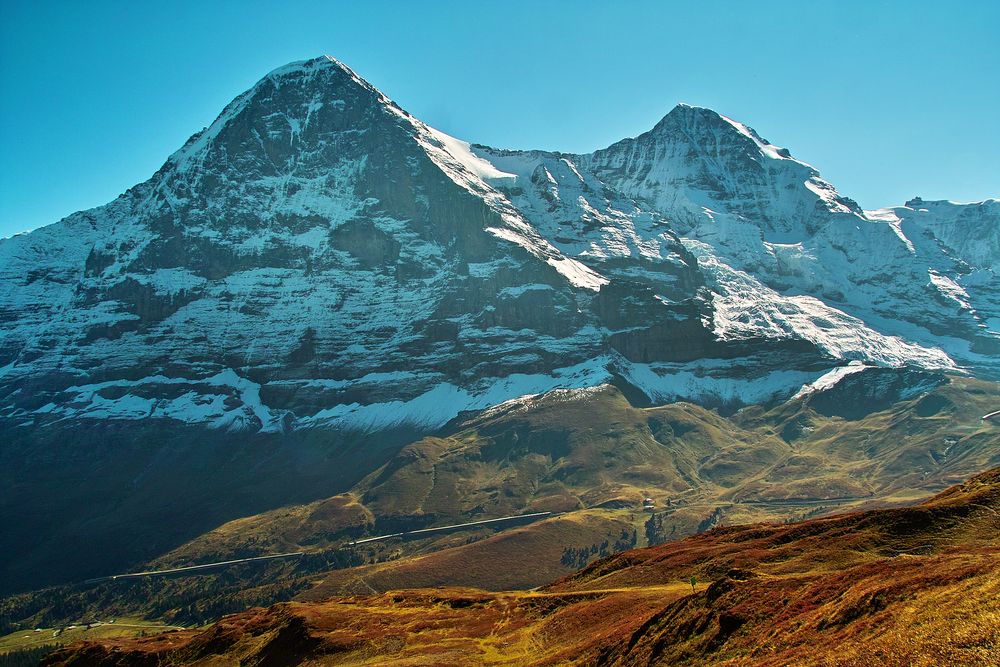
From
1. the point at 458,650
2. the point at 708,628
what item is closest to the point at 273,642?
the point at 458,650

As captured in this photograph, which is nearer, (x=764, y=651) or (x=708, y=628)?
(x=764, y=651)

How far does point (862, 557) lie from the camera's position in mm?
88062

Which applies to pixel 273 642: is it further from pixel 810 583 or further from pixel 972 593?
pixel 972 593

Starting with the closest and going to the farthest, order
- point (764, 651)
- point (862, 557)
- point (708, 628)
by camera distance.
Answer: point (764, 651) < point (708, 628) < point (862, 557)

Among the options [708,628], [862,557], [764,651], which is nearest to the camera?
[764,651]

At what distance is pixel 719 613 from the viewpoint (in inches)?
Result: 2635

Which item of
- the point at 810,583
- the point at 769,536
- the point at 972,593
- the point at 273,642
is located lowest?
the point at 273,642

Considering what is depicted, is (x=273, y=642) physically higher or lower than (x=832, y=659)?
lower

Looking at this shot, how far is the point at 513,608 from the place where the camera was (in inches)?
4557

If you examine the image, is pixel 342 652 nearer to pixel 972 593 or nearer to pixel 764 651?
pixel 764 651

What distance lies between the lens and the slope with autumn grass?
48750mm

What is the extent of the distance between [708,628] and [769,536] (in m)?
58.2

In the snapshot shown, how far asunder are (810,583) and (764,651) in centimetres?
1586

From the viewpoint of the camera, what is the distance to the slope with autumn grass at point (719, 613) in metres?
48.8
